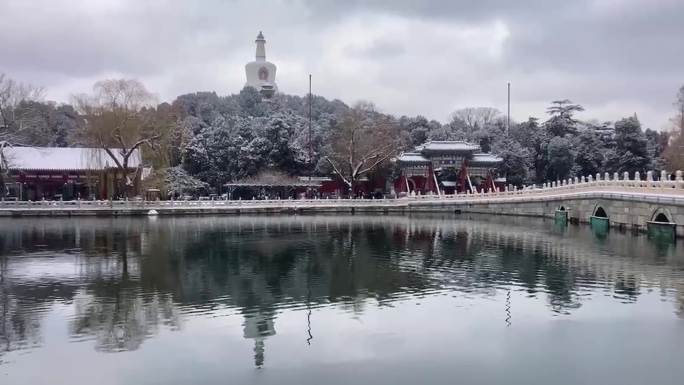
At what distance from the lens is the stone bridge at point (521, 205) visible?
93.4 ft

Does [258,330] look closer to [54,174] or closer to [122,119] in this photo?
[122,119]

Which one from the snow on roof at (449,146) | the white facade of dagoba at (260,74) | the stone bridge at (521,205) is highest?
the white facade of dagoba at (260,74)

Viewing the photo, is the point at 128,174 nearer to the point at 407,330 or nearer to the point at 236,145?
the point at 236,145

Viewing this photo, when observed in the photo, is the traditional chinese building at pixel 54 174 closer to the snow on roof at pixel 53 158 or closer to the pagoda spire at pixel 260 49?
the snow on roof at pixel 53 158

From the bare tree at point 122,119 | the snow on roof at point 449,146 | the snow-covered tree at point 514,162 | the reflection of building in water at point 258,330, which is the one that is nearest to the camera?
the reflection of building in water at point 258,330

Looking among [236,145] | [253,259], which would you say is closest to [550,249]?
[253,259]

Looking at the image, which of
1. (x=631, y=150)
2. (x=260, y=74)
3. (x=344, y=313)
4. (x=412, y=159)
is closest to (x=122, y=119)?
(x=412, y=159)

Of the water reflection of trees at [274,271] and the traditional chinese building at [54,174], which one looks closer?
the water reflection of trees at [274,271]

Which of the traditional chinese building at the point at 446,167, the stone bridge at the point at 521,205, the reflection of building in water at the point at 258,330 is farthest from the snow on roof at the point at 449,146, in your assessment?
the reflection of building in water at the point at 258,330

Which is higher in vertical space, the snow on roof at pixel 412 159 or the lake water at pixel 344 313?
the snow on roof at pixel 412 159

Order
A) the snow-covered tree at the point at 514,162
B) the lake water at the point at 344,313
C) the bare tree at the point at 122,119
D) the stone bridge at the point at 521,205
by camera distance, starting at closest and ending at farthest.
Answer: the lake water at the point at 344,313, the stone bridge at the point at 521,205, the bare tree at the point at 122,119, the snow-covered tree at the point at 514,162

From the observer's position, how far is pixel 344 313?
1362cm

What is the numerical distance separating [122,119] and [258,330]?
33.6 m

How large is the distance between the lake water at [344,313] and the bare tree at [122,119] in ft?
58.3
